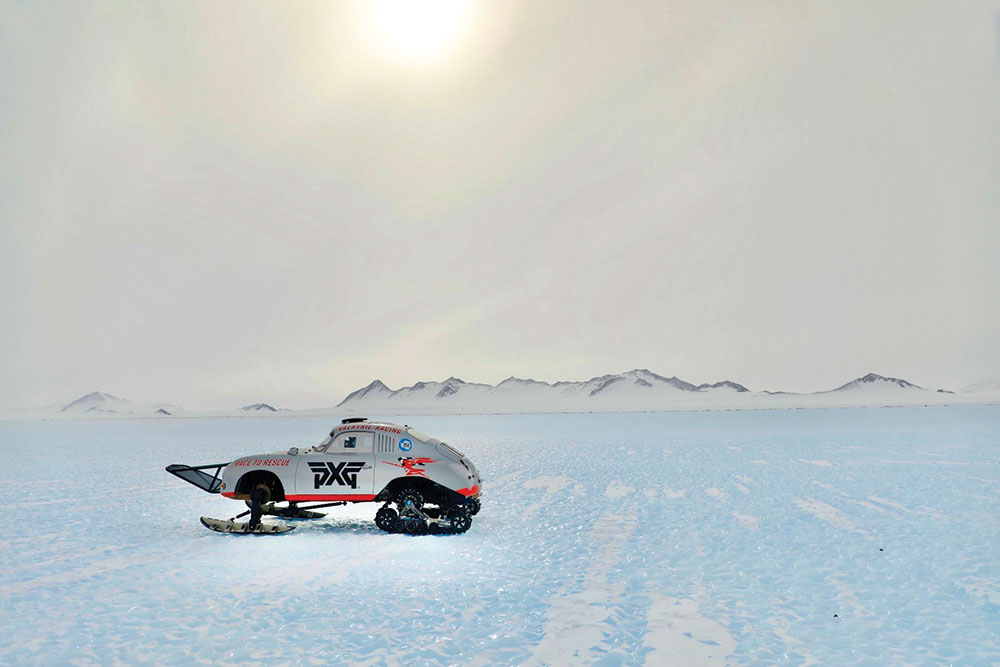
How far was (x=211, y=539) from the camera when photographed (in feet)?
49.1

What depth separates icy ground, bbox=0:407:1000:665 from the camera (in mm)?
8414

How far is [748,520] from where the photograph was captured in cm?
1712

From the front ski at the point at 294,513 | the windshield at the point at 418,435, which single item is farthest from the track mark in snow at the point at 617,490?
the front ski at the point at 294,513

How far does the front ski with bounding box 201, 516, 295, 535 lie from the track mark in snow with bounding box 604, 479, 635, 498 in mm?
10277

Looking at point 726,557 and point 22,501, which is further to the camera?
point 22,501

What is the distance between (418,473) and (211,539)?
15.2 ft

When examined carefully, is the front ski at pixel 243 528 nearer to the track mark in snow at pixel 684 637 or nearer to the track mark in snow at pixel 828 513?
the track mark in snow at pixel 684 637

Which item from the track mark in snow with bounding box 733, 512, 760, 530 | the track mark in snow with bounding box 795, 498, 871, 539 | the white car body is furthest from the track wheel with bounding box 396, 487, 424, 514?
the track mark in snow with bounding box 795, 498, 871, 539

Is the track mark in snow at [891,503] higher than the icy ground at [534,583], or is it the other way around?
the track mark in snow at [891,503]

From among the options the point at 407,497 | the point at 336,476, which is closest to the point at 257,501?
the point at 336,476

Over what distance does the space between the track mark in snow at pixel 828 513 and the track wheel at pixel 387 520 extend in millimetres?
10114

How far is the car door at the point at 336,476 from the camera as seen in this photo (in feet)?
48.8

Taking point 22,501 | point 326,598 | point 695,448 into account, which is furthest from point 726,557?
point 695,448

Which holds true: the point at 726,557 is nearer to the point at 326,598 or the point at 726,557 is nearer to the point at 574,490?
the point at 326,598
